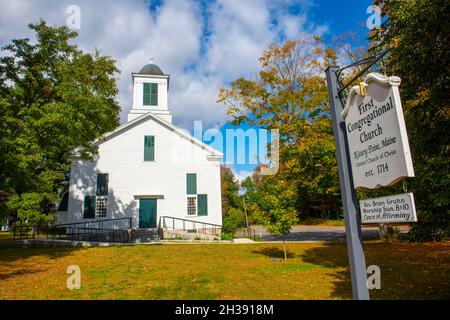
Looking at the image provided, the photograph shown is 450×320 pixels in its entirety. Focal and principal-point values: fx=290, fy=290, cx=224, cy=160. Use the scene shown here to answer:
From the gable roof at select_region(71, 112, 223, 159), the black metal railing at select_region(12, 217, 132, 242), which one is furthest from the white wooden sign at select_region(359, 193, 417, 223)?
the gable roof at select_region(71, 112, 223, 159)

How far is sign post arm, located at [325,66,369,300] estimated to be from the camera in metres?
3.58

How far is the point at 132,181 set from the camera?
23.0 metres

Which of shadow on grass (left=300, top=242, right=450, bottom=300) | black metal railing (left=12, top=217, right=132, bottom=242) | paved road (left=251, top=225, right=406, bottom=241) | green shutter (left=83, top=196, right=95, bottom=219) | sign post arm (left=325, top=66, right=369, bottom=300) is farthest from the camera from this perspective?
green shutter (left=83, top=196, right=95, bottom=219)

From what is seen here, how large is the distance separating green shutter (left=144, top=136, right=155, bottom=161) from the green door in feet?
11.5

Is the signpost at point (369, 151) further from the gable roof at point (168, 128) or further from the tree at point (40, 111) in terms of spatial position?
the gable roof at point (168, 128)

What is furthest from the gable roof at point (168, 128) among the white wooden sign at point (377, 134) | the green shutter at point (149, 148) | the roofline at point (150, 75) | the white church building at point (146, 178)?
the white wooden sign at point (377, 134)

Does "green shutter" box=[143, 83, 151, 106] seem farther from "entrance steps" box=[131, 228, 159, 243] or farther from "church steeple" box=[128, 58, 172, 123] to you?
"entrance steps" box=[131, 228, 159, 243]

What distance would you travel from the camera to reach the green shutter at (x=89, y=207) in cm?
2183

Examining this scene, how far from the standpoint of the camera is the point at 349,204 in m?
3.77

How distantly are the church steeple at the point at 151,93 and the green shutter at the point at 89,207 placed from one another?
9.40m

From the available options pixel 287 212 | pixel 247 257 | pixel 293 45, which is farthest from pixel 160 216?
pixel 293 45

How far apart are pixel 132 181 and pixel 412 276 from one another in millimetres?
19281

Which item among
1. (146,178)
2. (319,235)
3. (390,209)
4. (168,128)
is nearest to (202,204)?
(146,178)

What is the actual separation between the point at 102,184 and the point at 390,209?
885 inches
